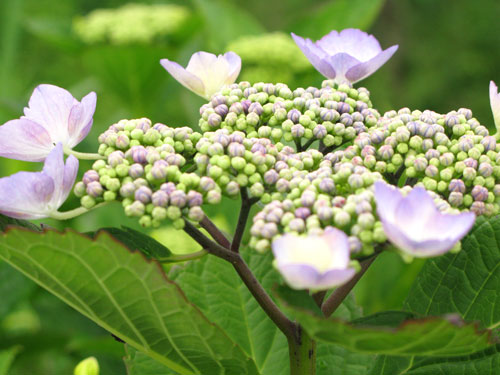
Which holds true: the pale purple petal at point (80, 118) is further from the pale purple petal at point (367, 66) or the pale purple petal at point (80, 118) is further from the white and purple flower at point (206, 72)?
the pale purple petal at point (367, 66)

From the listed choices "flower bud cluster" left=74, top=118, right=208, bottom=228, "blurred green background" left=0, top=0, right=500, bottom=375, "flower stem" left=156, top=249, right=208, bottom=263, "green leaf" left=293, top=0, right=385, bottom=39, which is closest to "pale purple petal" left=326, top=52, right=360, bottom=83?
"flower bud cluster" left=74, top=118, right=208, bottom=228

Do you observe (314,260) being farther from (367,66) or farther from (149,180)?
(367,66)

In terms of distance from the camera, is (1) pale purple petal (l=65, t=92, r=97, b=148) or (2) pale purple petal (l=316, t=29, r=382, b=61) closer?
(1) pale purple petal (l=65, t=92, r=97, b=148)

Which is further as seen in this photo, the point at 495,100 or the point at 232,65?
the point at 232,65

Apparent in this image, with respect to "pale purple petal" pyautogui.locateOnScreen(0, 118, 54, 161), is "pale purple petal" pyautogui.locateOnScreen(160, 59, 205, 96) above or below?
above

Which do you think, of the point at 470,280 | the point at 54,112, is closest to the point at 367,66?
the point at 470,280

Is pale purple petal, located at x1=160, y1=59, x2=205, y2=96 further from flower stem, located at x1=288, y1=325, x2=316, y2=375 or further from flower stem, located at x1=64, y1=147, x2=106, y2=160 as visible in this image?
flower stem, located at x1=288, y1=325, x2=316, y2=375
